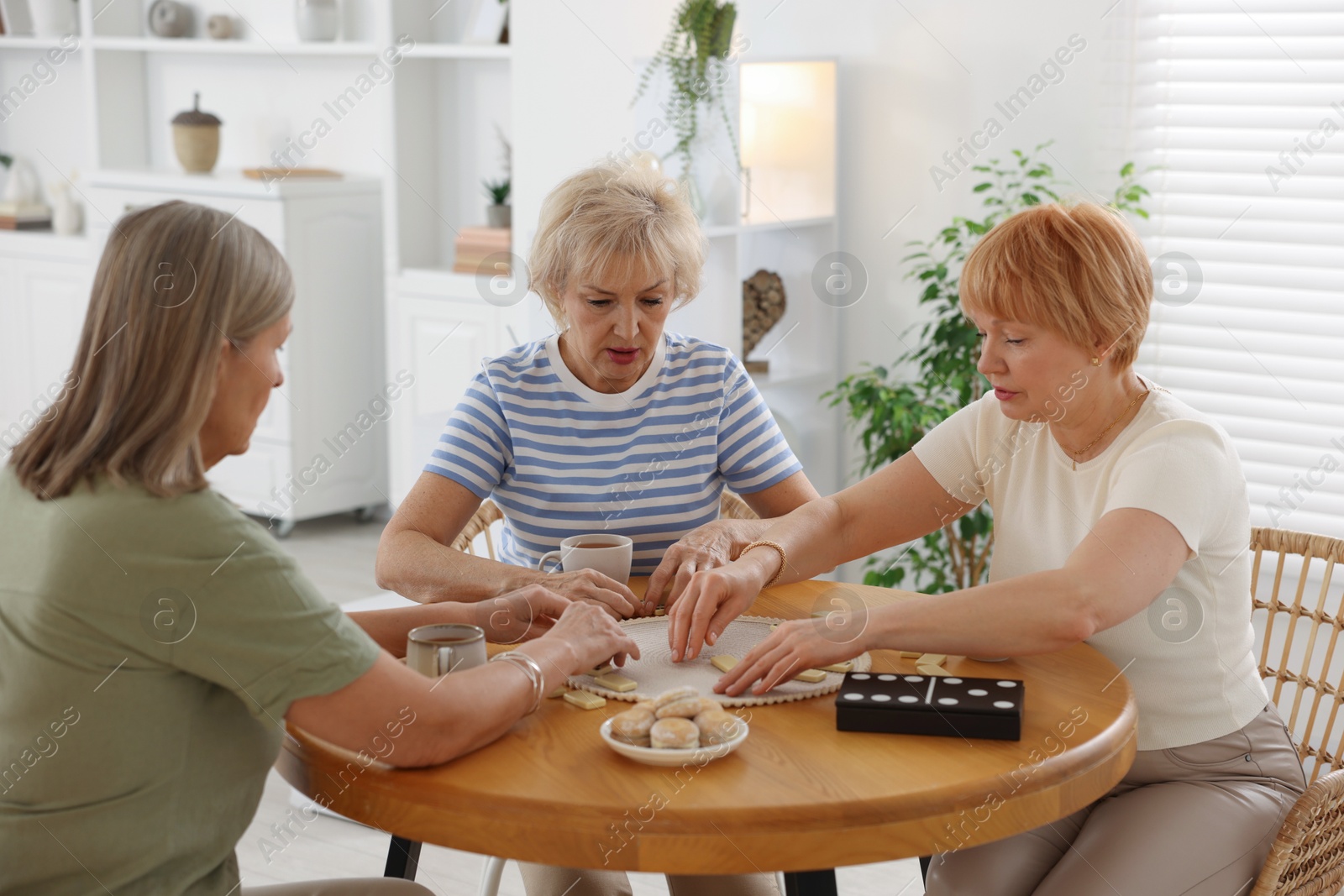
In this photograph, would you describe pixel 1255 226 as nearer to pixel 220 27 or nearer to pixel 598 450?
pixel 598 450

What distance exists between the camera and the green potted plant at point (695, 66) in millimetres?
3400

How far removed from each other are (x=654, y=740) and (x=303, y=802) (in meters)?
1.92

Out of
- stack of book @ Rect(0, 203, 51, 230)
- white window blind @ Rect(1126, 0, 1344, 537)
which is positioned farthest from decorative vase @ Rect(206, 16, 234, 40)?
white window blind @ Rect(1126, 0, 1344, 537)

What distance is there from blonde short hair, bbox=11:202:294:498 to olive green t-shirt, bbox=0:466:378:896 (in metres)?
0.03

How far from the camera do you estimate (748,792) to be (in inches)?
48.6

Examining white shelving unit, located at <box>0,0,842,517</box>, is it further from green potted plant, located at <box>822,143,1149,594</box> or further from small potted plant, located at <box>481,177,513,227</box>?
green potted plant, located at <box>822,143,1149,594</box>

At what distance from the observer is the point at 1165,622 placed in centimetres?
168

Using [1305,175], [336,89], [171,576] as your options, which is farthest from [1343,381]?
[336,89]

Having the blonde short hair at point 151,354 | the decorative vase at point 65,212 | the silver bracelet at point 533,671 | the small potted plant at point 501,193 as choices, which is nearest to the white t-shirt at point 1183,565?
the silver bracelet at point 533,671

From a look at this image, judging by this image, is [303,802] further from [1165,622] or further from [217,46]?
[217,46]

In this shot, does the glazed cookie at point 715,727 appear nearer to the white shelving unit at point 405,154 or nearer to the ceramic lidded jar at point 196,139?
the white shelving unit at point 405,154

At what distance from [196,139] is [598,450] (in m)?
3.52

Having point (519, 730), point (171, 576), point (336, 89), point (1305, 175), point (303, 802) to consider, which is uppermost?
point (336, 89)

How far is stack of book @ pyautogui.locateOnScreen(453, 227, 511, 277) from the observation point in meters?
4.48
